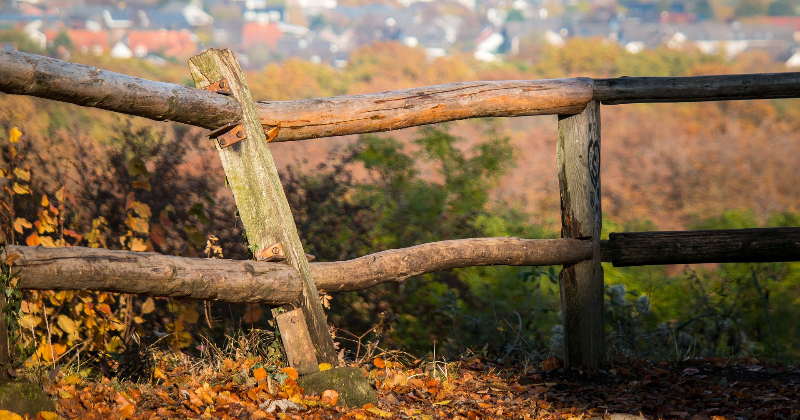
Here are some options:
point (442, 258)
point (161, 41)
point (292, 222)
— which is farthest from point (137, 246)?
point (161, 41)

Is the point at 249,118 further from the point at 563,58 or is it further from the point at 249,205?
the point at 563,58

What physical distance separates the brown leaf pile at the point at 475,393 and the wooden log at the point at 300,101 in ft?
2.92

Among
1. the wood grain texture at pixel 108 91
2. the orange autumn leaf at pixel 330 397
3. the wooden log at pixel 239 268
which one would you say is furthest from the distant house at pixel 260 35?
the orange autumn leaf at pixel 330 397

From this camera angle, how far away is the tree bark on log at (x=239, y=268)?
177 cm

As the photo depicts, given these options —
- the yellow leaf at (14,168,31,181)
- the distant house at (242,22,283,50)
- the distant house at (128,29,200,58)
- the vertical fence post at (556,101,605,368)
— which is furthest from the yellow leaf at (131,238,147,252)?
the distant house at (242,22,283,50)

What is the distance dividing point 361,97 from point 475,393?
1.29 m

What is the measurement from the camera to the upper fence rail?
1854mm

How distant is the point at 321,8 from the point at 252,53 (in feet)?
69.8

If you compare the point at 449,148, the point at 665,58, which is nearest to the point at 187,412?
the point at 449,148

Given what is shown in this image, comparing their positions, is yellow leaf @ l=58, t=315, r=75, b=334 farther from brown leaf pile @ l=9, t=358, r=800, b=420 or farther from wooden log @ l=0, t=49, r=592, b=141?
wooden log @ l=0, t=49, r=592, b=141

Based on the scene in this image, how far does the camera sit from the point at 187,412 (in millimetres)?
2158

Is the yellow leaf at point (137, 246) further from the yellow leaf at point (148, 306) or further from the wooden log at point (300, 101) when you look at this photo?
the wooden log at point (300, 101)

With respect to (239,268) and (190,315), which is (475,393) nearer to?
(239,268)

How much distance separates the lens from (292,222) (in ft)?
8.11
